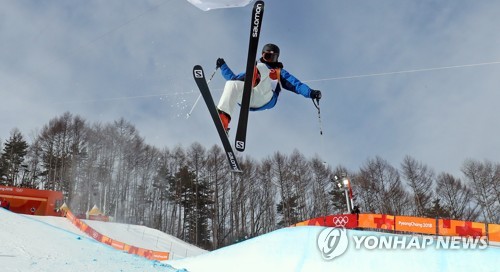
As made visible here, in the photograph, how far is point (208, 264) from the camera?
7.92 meters

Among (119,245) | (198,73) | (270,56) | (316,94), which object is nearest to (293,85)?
(316,94)

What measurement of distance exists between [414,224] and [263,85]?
9491 mm

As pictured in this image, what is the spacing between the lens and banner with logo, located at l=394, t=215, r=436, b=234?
1259cm

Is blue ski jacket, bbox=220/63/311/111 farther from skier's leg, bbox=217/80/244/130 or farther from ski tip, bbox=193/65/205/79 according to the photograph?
ski tip, bbox=193/65/205/79

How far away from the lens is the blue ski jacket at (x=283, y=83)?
6377 millimetres

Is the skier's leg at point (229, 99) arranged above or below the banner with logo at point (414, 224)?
above

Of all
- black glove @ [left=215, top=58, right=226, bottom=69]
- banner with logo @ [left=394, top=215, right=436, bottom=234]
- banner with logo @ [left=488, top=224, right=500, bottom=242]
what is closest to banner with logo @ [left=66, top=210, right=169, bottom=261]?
banner with logo @ [left=394, top=215, right=436, bottom=234]

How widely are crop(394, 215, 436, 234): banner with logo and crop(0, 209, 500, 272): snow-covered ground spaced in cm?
670

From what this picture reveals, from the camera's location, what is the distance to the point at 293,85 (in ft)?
21.2

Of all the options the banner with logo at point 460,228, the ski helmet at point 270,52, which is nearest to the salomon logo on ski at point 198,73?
the ski helmet at point 270,52

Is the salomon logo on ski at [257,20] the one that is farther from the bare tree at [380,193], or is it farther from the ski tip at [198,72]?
the bare tree at [380,193]

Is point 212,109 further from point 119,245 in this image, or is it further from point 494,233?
point 119,245

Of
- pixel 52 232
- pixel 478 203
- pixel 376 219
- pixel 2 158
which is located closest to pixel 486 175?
pixel 478 203

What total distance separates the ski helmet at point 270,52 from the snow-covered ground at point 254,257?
3.65 metres
